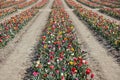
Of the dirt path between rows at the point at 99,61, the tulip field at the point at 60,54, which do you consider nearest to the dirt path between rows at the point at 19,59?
the tulip field at the point at 60,54

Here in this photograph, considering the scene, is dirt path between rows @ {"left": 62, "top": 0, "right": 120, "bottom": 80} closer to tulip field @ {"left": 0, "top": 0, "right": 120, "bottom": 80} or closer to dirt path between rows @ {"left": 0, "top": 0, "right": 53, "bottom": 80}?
tulip field @ {"left": 0, "top": 0, "right": 120, "bottom": 80}

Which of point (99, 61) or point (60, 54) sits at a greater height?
point (60, 54)

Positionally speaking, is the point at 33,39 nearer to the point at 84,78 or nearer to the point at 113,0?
the point at 84,78

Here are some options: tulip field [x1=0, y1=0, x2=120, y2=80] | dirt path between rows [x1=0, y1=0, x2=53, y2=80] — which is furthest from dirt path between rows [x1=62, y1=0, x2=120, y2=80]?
dirt path between rows [x1=0, y1=0, x2=53, y2=80]

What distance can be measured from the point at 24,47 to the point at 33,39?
226 centimetres

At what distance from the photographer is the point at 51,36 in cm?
1339

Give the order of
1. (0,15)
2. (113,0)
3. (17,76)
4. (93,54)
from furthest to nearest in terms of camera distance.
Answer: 1. (113,0)
2. (0,15)
3. (93,54)
4. (17,76)

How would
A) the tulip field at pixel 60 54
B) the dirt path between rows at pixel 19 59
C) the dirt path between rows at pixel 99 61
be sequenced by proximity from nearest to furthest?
the tulip field at pixel 60 54
the dirt path between rows at pixel 99 61
the dirt path between rows at pixel 19 59

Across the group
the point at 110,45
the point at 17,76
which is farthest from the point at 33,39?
the point at 17,76

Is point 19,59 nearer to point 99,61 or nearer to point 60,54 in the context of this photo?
point 60,54

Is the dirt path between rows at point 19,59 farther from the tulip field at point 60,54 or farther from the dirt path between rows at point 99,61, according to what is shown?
the dirt path between rows at point 99,61

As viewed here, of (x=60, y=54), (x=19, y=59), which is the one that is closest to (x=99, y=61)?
(x=60, y=54)

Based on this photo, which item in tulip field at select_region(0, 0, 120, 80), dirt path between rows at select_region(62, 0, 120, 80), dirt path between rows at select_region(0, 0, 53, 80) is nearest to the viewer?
tulip field at select_region(0, 0, 120, 80)

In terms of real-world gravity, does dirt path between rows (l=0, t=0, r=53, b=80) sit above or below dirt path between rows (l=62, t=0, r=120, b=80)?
above
